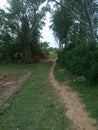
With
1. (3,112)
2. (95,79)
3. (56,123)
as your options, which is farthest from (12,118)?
(95,79)

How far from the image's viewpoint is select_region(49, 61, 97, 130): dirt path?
8730mm

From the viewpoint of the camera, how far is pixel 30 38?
120ft

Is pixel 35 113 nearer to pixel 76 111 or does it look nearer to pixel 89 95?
pixel 76 111

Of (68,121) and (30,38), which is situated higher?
(30,38)

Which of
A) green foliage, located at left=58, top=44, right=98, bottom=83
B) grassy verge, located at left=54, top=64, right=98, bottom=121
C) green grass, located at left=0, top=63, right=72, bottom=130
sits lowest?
green grass, located at left=0, top=63, right=72, bottom=130

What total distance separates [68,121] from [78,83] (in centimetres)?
675

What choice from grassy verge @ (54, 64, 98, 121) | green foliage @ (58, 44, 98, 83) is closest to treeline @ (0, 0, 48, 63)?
green foliage @ (58, 44, 98, 83)

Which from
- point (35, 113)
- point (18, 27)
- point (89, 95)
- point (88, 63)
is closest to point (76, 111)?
point (35, 113)

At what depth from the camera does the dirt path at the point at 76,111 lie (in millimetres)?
8730

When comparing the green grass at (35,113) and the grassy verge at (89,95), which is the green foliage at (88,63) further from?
the green grass at (35,113)

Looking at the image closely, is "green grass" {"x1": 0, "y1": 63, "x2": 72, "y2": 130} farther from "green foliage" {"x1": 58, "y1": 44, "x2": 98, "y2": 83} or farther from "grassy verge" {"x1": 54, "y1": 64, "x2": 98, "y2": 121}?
"green foliage" {"x1": 58, "y1": 44, "x2": 98, "y2": 83}

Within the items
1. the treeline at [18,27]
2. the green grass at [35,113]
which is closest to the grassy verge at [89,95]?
the green grass at [35,113]

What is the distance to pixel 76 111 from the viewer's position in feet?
33.7

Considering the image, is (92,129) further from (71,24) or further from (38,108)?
(71,24)
